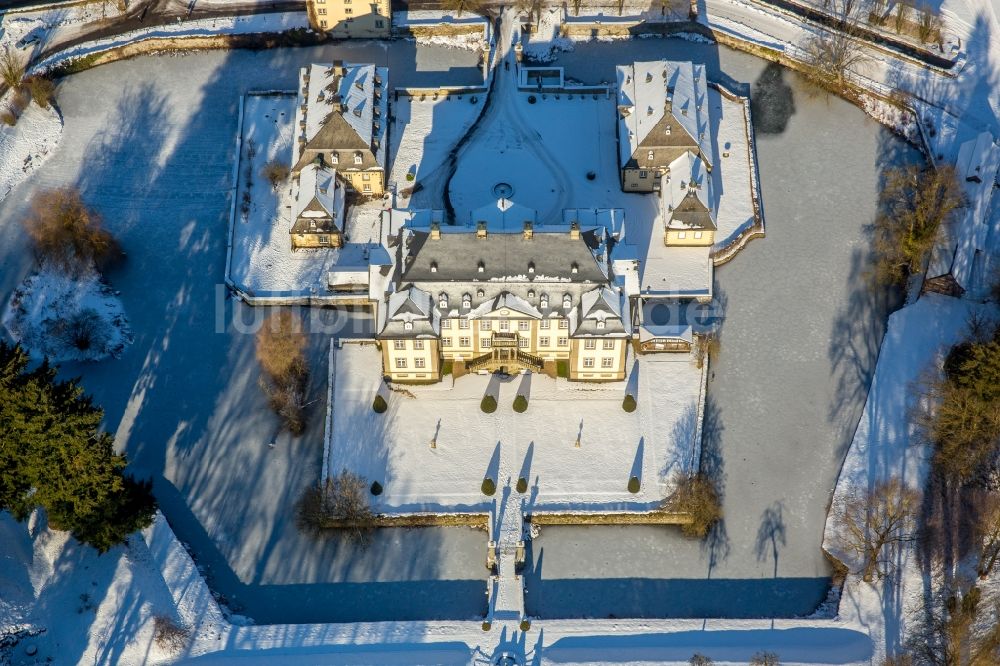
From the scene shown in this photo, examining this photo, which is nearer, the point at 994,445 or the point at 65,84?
the point at 994,445

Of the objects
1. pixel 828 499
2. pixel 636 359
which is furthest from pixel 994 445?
pixel 636 359

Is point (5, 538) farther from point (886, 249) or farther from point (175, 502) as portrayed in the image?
point (886, 249)

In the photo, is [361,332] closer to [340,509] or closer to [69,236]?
[340,509]

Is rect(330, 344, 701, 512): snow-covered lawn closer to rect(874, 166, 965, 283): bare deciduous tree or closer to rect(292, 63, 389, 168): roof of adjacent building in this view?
rect(292, 63, 389, 168): roof of adjacent building

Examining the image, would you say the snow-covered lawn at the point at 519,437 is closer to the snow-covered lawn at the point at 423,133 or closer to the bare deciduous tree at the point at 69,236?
the snow-covered lawn at the point at 423,133

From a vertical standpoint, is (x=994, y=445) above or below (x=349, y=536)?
above

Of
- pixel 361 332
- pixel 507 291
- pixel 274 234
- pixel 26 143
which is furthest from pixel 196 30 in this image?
pixel 507 291

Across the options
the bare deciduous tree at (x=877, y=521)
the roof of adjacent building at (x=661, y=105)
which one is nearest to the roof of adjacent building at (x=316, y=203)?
the roof of adjacent building at (x=661, y=105)

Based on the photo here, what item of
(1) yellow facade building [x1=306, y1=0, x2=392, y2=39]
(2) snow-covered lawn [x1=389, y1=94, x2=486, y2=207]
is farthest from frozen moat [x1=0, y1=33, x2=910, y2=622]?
(2) snow-covered lawn [x1=389, y1=94, x2=486, y2=207]
